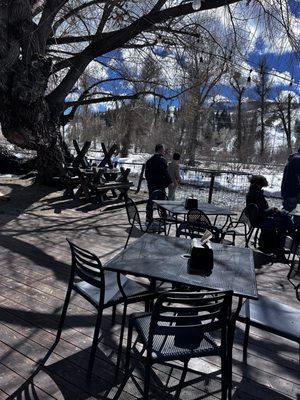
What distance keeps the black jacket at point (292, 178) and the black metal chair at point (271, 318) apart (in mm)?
4166

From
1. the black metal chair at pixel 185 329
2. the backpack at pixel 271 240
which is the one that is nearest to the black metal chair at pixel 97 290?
the black metal chair at pixel 185 329

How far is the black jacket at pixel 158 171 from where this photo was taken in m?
7.80

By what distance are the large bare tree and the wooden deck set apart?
5353 mm

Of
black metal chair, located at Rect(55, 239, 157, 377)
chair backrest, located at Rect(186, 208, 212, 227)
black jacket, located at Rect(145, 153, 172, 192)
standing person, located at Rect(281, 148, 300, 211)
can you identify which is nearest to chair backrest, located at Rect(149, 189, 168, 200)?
black jacket, located at Rect(145, 153, 172, 192)

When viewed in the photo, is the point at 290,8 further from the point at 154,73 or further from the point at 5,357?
the point at 5,357

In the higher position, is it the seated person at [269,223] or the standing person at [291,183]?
the standing person at [291,183]

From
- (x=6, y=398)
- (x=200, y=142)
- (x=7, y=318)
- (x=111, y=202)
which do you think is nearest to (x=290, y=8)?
(x=111, y=202)

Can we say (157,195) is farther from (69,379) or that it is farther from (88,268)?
(69,379)

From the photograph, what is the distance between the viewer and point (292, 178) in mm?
6934

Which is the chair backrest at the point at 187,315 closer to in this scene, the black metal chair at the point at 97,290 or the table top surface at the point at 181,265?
the table top surface at the point at 181,265

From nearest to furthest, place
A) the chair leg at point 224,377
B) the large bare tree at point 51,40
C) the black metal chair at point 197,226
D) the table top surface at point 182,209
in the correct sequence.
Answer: the chair leg at point 224,377 → the black metal chair at point 197,226 → the table top surface at point 182,209 → the large bare tree at point 51,40

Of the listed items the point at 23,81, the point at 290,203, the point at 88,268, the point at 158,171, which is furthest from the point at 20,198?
the point at 88,268

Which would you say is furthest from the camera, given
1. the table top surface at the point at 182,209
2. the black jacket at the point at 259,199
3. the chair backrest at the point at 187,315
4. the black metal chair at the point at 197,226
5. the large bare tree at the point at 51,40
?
the large bare tree at the point at 51,40

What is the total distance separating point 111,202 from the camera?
32.6ft
